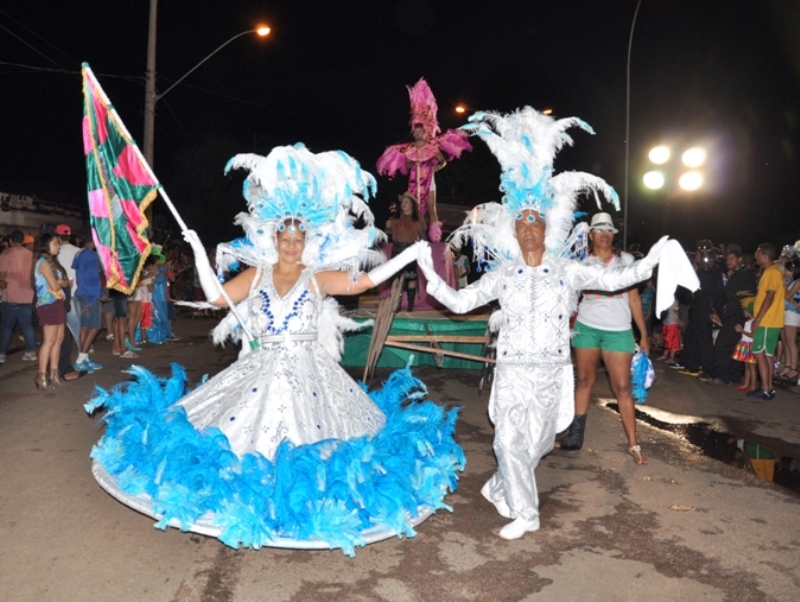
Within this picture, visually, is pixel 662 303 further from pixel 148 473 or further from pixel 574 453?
pixel 148 473

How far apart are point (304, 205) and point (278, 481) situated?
6.04 ft

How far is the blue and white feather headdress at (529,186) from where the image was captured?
482 cm

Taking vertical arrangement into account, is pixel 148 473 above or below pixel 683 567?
above

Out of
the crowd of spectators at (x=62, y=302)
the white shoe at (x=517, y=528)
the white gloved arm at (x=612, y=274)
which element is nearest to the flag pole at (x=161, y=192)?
the white shoe at (x=517, y=528)

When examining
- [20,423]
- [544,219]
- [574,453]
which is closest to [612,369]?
[574,453]

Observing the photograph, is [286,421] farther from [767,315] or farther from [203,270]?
[767,315]

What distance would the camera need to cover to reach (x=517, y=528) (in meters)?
4.32

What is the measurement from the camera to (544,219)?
4805mm

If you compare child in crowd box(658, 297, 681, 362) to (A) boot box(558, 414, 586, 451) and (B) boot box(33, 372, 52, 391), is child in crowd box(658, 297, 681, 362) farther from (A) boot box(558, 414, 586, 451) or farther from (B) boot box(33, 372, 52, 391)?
(B) boot box(33, 372, 52, 391)

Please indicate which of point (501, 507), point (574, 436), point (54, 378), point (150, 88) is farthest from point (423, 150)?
point (150, 88)

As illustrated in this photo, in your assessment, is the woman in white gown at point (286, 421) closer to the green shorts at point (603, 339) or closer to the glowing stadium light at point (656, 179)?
the green shorts at point (603, 339)

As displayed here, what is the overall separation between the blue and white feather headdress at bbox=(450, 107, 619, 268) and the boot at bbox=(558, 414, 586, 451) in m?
1.90

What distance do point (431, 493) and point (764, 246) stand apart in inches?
257

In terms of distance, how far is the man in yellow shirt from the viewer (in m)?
8.71
